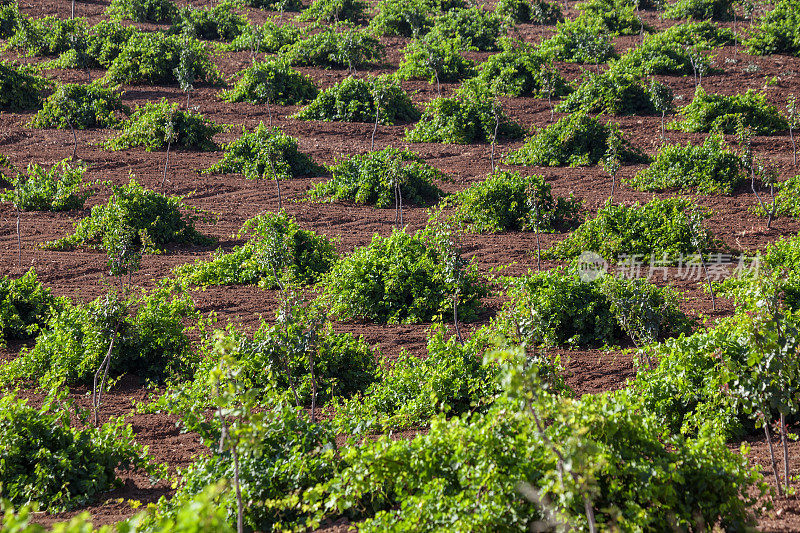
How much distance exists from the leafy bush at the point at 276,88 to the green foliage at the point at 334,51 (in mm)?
2451

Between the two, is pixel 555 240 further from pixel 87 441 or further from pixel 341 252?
pixel 87 441

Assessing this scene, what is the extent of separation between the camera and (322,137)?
15125 millimetres

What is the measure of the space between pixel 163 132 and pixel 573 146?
8243mm

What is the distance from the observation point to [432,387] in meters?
5.74

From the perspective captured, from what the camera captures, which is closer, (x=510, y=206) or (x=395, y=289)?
(x=395, y=289)

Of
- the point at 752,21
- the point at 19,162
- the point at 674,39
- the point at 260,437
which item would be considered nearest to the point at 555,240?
the point at 260,437

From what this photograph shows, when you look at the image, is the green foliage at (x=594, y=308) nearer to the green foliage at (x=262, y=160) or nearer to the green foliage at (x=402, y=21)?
the green foliage at (x=262, y=160)

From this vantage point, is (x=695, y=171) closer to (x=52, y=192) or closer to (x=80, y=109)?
(x=52, y=192)

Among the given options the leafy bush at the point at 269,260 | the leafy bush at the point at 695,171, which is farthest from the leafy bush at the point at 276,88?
the leafy bush at the point at 695,171

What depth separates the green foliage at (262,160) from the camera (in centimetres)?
1292

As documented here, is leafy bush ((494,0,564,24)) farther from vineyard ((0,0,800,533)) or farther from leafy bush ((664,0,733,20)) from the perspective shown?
leafy bush ((664,0,733,20))

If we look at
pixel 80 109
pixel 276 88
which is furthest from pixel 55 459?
pixel 276 88

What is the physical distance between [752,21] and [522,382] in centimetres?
2431

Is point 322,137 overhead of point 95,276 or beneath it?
overhead
